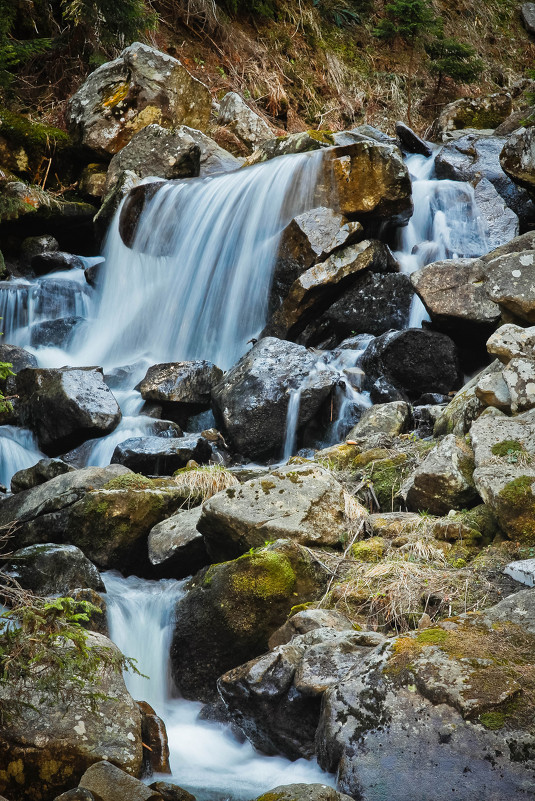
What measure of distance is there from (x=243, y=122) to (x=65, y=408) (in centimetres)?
1062

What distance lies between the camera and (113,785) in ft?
9.01

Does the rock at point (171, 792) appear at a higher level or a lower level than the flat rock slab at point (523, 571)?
lower

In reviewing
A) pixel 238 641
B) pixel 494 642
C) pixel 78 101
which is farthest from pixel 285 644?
pixel 78 101

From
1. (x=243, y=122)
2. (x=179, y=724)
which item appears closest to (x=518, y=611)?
(x=179, y=724)

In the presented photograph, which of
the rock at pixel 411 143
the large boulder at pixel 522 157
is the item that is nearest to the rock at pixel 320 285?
the large boulder at pixel 522 157

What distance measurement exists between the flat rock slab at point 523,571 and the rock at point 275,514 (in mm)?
1203

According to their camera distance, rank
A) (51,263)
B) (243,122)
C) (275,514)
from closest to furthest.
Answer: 1. (275,514)
2. (51,263)
3. (243,122)

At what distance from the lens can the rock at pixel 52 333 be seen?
37.2 feet

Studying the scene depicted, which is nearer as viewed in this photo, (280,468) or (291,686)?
(291,686)

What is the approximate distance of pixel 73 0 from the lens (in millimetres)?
15477

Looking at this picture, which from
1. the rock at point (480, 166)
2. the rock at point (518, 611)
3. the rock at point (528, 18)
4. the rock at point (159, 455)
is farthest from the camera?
the rock at point (528, 18)

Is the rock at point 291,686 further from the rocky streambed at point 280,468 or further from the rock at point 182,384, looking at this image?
the rock at point 182,384

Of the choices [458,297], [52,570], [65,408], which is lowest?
[65,408]

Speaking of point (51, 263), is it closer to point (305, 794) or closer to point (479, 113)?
point (479, 113)
